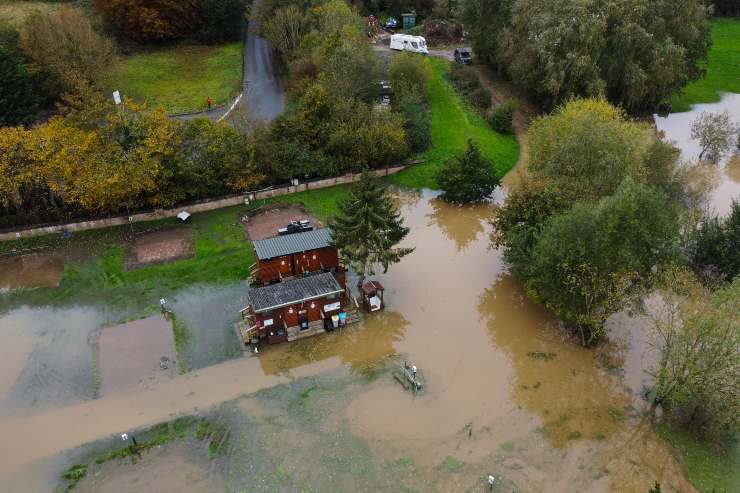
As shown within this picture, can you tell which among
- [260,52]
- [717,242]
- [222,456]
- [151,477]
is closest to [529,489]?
[222,456]

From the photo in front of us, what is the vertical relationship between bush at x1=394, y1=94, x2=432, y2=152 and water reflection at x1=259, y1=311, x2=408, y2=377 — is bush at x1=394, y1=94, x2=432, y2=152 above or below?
above

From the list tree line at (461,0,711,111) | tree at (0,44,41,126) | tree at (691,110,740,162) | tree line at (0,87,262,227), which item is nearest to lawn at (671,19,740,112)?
tree line at (461,0,711,111)

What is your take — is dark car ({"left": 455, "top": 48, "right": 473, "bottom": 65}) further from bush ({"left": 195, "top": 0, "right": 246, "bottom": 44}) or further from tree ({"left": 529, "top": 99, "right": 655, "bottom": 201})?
tree ({"left": 529, "top": 99, "right": 655, "bottom": 201})

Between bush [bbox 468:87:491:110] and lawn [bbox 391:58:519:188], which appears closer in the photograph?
lawn [bbox 391:58:519:188]

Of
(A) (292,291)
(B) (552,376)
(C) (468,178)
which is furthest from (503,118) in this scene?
(A) (292,291)

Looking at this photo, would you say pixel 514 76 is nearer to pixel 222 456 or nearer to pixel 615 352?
pixel 615 352

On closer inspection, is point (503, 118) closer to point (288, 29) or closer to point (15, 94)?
point (288, 29)

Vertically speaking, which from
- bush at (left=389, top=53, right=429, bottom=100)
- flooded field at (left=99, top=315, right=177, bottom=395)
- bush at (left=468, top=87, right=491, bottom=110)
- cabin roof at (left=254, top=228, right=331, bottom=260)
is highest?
bush at (left=389, top=53, right=429, bottom=100)
